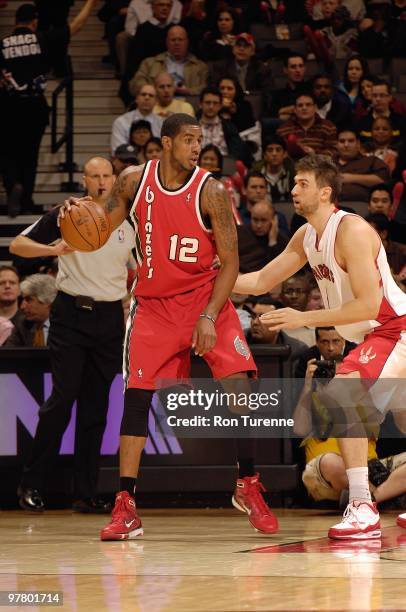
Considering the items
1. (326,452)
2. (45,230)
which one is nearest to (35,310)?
(45,230)

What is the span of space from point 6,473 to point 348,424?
9.06 ft

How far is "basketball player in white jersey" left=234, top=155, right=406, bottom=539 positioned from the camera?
219 inches

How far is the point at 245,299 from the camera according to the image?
916cm

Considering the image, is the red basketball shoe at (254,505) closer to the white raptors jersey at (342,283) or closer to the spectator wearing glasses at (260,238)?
the white raptors jersey at (342,283)

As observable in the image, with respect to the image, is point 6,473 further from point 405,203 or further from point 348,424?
point 405,203

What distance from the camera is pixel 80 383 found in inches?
285

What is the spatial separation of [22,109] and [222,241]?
561 cm

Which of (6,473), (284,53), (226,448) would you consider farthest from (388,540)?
(284,53)

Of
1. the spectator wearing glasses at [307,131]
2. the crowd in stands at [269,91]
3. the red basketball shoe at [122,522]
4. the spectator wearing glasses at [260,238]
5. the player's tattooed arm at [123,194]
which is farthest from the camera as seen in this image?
the spectator wearing glasses at [307,131]

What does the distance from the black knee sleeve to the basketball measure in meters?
0.78

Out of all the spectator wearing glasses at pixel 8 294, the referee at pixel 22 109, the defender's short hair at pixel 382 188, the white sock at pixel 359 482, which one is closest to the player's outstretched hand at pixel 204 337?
the white sock at pixel 359 482

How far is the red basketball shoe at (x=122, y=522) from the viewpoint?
5.66 m

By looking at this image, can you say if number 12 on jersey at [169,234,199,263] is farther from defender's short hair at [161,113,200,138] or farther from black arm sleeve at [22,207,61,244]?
black arm sleeve at [22,207,61,244]

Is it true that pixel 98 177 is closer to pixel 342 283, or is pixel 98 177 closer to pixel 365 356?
pixel 342 283
